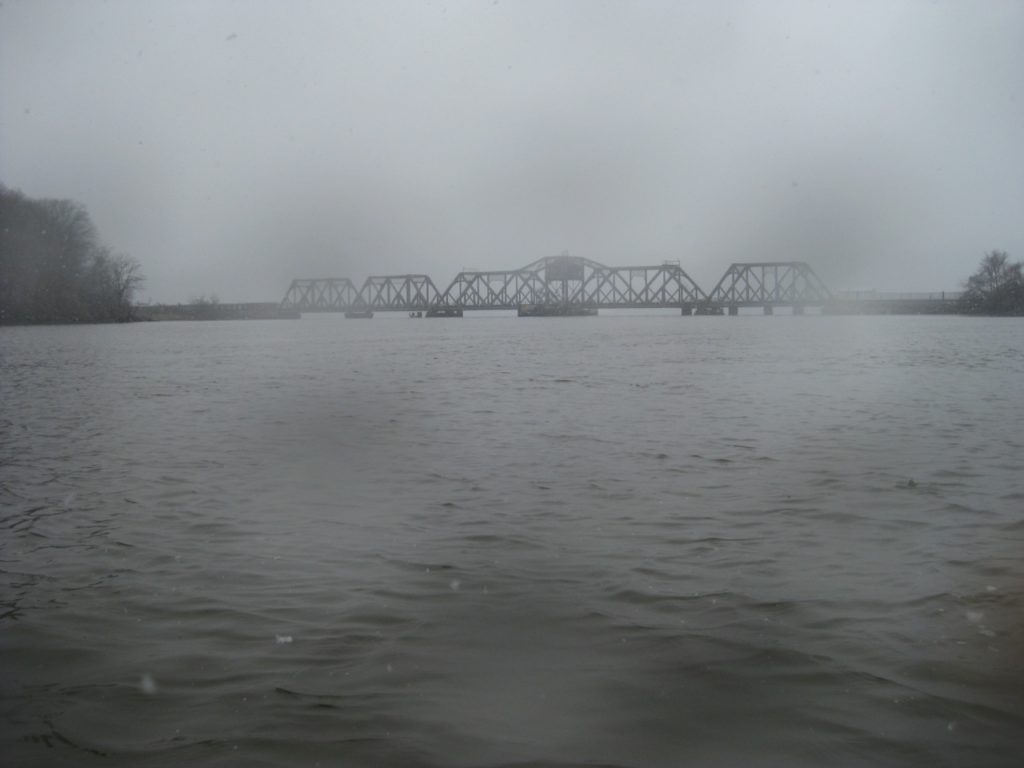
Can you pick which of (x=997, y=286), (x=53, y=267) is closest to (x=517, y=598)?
(x=53, y=267)

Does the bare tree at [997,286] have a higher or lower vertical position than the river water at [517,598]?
higher

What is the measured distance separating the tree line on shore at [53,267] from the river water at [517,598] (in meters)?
83.3

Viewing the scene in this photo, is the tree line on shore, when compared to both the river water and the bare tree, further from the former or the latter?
the bare tree

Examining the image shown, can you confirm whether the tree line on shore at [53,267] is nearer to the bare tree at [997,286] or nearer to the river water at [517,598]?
the river water at [517,598]

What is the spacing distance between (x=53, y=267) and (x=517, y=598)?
99.1 metres

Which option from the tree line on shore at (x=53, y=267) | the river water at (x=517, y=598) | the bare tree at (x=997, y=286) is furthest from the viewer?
the bare tree at (x=997, y=286)

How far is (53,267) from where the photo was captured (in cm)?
9012

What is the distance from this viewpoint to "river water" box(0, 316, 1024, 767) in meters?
3.66

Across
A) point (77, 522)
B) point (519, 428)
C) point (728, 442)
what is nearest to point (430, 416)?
point (519, 428)

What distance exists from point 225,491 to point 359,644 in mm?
4786

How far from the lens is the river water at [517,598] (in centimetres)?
366

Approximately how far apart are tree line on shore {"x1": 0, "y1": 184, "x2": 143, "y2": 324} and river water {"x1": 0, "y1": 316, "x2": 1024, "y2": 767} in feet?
273

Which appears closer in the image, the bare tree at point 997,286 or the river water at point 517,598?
the river water at point 517,598

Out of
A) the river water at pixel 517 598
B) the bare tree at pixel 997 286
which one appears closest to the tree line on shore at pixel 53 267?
the river water at pixel 517 598
